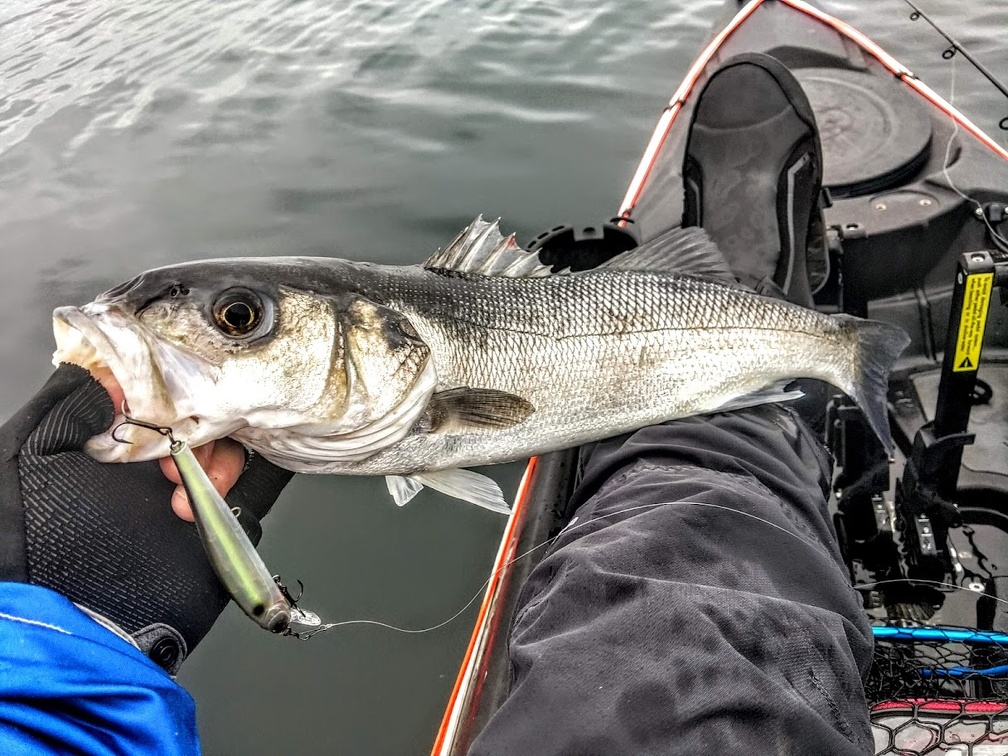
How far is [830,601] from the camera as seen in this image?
1.64 metres

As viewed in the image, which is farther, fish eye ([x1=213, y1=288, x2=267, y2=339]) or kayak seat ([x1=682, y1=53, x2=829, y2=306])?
kayak seat ([x1=682, y1=53, x2=829, y2=306])

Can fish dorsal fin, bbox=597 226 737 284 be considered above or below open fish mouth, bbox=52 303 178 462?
below

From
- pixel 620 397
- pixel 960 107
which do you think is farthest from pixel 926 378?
pixel 960 107

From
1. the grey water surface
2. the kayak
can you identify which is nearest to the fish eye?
the kayak

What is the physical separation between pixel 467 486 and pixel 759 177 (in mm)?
2308

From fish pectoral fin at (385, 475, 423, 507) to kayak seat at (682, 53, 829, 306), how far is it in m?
1.73

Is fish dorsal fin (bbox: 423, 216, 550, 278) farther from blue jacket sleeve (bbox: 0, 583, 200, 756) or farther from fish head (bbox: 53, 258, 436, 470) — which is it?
blue jacket sleeve (bbox: 0, 583, 200, 756)

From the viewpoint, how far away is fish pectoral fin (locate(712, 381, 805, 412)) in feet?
7.60

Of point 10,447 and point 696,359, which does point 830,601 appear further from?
point 10,447

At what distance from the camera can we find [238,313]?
1.70 m

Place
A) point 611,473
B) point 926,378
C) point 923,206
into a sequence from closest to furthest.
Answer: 1. point 611,473
2. point 926,378
3. point 923,206

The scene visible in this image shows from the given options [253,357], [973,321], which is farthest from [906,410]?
[253,357]

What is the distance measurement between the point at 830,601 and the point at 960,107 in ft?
22.1

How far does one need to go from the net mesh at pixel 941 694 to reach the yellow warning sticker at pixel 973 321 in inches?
35.7
